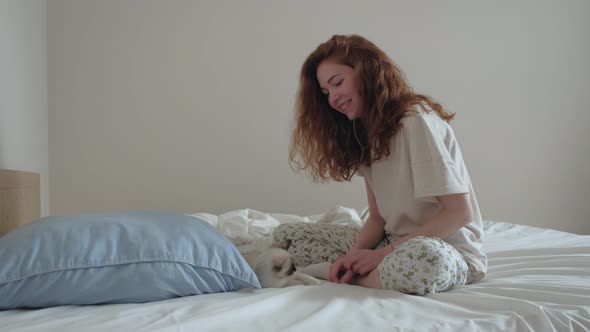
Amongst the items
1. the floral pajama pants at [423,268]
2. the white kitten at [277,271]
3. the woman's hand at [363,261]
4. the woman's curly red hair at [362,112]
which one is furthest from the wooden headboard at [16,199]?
the floral pajama pants at [423,268]

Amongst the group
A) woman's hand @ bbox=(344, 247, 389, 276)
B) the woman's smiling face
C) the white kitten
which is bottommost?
the white kitten

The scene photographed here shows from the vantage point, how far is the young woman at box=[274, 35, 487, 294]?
1.09 m

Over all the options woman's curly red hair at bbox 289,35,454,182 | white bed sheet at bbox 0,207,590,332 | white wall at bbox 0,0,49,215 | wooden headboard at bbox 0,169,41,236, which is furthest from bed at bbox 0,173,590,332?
white wall at bbox 0,0,49,215

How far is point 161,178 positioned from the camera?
2.57 m

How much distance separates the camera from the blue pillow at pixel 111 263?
926 mm

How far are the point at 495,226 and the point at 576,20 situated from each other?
5.57 feet

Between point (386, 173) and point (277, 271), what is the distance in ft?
1.27

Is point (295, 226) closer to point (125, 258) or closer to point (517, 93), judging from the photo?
point (125, 258)

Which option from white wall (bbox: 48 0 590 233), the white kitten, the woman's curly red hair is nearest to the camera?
the white kitten

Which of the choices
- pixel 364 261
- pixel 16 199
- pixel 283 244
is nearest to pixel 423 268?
pixel 364 261

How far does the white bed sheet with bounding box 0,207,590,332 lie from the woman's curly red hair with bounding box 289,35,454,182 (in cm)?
43

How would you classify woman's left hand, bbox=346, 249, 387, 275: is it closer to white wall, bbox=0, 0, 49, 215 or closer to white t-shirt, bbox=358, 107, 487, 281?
white t-shirt, bbox=358, 107, 487, 281

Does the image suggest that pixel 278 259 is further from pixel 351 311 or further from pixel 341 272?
pixel 351 311

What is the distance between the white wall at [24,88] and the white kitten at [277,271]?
102 centimetres
